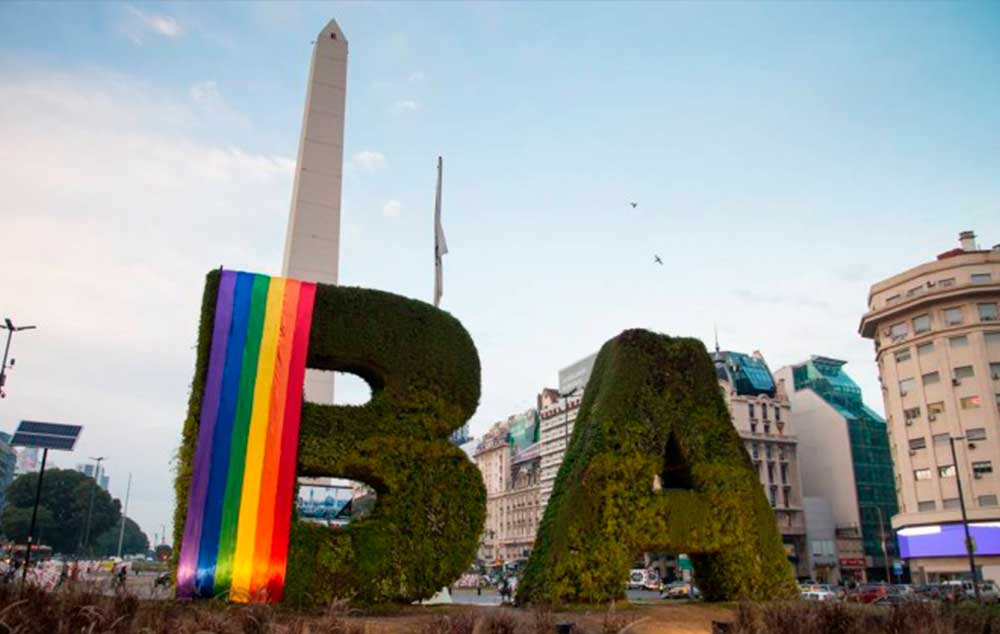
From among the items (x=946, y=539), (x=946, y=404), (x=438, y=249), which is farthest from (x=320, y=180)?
(x=946, y=539)

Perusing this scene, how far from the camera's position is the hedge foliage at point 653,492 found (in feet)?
46.4

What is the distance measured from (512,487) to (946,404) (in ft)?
217

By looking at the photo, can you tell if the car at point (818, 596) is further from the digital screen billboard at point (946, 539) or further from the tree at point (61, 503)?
the tree at point (61, 503)

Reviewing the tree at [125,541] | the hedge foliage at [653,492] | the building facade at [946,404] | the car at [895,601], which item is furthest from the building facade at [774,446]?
the tree at [125,541]

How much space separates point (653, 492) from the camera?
14953 millimetres

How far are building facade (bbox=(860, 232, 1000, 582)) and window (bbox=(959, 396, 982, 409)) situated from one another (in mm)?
65

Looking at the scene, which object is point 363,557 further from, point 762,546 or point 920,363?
point 920,363

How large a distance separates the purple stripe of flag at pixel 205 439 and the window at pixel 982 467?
49.5m

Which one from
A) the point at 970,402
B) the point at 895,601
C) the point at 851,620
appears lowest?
the point at 851,620

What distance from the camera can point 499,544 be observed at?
10719cm

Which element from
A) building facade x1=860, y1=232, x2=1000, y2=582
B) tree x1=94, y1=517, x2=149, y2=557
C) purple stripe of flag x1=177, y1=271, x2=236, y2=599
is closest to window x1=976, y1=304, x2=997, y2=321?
building facade x1=860, y1=232, x2=1000, y2=582

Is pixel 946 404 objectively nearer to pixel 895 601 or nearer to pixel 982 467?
pixel 982 467

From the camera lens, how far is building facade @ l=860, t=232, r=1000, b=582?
4719 cm

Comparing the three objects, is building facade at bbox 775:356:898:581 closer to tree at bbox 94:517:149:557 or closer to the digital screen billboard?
the digital screen billboard
